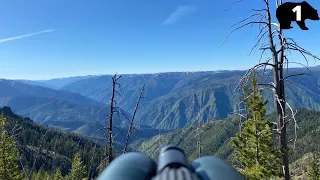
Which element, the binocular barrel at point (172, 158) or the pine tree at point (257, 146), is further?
the pine tree at point (257, 146)

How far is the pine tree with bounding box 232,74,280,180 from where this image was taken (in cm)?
2602

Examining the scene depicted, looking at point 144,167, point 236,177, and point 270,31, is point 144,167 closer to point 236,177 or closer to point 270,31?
point 236,177

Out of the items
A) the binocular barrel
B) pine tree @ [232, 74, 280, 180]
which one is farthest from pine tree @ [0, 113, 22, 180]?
the binocular barrel

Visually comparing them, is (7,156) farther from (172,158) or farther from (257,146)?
(172,158)

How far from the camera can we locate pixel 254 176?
26.5 m

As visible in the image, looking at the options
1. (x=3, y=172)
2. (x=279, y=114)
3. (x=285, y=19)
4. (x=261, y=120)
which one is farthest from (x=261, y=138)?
(x=3, y=172)

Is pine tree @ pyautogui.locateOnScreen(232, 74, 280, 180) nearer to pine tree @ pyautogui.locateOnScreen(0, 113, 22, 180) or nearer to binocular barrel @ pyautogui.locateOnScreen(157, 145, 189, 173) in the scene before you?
binocular barrel @ pyautogui.locateOnScreen(157, 145, 189, 173)

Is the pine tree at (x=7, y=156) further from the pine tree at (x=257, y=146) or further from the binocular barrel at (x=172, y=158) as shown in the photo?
the binocular barrel at (x=172, y=158)

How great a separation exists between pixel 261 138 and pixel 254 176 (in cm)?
340

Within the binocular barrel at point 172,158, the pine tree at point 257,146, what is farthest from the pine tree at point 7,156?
the binocular barrel at point 172,158

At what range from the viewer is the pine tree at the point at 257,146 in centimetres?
2602

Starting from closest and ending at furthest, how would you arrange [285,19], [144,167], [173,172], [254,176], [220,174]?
[173,172] < [220,174] < [144,167] < [285,19] < [254,176]

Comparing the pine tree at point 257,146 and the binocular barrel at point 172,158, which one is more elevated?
the binocular barrel at point 172,158

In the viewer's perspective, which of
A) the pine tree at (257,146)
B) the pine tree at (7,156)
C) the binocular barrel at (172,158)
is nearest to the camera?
the binocular barrel at (172,158)
